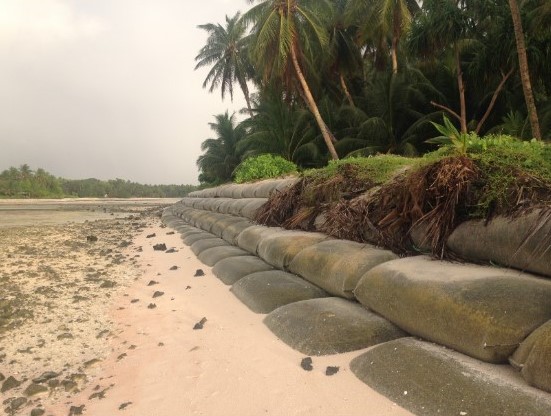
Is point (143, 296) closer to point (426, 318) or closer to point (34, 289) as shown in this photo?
point (34, 289)

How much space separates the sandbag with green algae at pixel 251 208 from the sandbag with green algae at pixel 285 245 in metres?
2.35

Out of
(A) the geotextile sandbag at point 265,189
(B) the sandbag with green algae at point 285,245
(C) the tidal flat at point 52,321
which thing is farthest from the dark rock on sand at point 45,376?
(A) the geotextile sandbag at point 265,189

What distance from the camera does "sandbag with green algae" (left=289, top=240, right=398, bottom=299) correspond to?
290 centimetres

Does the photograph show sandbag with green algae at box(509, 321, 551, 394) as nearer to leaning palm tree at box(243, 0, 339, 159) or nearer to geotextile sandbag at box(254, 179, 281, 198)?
geotextile sandbag at box(254, 179, 281, 198)

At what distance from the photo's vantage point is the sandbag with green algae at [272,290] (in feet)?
10.2

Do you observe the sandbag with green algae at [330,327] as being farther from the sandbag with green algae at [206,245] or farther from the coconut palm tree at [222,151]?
the coconut palm tree at [222,151]

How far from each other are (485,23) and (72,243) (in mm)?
16049

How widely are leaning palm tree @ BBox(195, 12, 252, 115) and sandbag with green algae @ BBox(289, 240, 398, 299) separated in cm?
2270

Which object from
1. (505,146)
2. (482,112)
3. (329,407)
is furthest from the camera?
(482,112)

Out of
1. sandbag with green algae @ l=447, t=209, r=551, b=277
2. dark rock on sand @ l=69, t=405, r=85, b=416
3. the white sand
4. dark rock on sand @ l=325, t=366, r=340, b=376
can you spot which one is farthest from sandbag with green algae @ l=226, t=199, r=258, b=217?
dark rock on sand @ l=69, t=405, r=85, b=416

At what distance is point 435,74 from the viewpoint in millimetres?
16094

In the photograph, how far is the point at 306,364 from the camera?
214 cm

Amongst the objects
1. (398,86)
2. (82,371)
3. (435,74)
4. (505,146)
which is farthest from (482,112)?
(82,371)

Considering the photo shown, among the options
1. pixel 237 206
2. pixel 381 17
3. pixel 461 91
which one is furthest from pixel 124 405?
pixel 381 17
